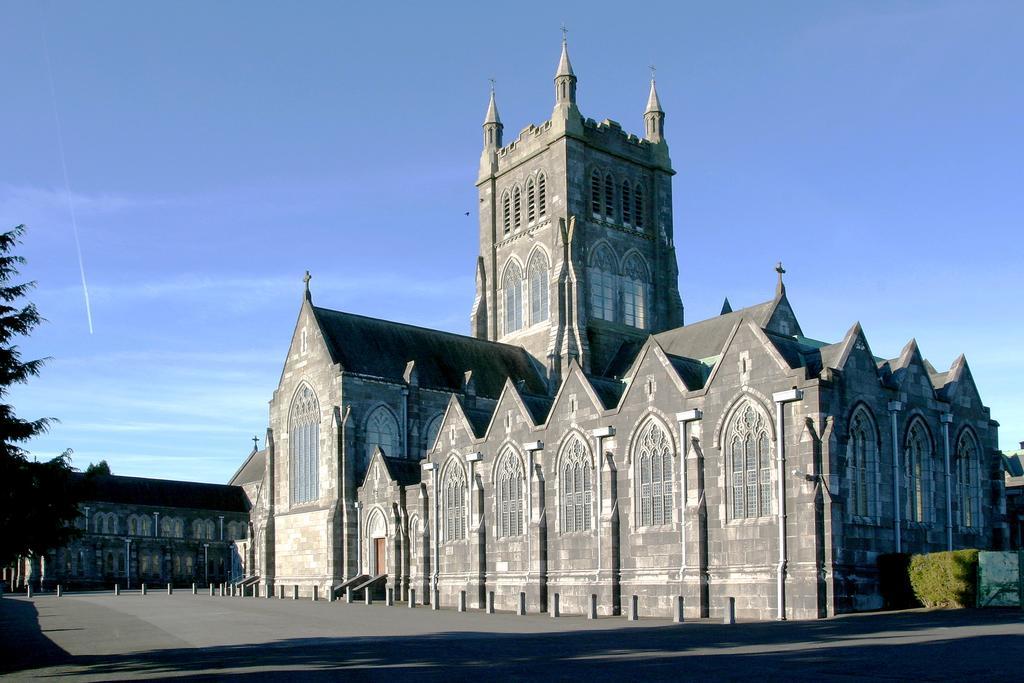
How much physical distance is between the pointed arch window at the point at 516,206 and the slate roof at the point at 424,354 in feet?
27.2

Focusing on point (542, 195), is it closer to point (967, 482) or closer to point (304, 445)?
point (304, 445)

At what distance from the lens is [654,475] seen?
38844mm

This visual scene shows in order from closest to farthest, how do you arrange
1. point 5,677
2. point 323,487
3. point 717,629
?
point 5,677
point 717,629
point 323,487

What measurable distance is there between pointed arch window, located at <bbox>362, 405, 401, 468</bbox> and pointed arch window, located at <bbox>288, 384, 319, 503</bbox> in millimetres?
3796

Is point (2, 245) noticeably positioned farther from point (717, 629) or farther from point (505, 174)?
point (505, 174)

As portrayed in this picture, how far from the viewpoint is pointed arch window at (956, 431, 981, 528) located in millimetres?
A: 38844

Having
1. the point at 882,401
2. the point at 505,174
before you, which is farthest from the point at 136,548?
the point at 882,401

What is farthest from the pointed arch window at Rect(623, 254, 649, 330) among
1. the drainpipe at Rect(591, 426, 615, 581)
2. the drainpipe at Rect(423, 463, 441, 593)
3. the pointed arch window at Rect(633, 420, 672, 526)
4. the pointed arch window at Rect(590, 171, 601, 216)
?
the pointed arch window at Rect(633, 420, 672, 526)

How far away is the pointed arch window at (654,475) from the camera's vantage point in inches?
1506

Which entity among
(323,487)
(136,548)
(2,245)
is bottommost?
(136,548)

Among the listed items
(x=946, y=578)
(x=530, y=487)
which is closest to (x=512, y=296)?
(x=530, y=487)

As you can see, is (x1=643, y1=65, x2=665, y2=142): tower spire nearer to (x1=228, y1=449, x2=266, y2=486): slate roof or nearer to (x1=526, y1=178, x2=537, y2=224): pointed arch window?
(x1=526, y1=178, x2=537, y2=224): pointed arch window

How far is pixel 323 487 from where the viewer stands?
194 ft

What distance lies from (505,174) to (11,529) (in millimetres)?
48507
